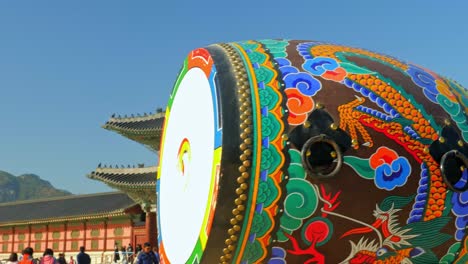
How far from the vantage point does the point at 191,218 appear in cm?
439

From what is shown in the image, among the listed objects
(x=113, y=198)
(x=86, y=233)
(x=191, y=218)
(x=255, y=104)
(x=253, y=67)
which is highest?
(x=113, y=198)

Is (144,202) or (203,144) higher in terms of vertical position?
(144,202)

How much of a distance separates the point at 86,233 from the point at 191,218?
25446 millimetres

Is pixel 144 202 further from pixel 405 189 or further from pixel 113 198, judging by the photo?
pixel 405 189

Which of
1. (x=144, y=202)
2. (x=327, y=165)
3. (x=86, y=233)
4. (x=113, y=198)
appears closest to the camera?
(x=327, y=165)

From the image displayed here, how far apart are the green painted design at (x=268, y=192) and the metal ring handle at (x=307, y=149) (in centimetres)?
24

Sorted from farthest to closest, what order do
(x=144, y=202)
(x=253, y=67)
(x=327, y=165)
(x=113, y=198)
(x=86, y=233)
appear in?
(x=113, y=198), (x=86, y=233), (x=144, y=202), (x=253, y=67), (x=327, y=165)

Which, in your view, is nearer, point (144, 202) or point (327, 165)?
point (327, 165)

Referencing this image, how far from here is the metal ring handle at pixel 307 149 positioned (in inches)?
152

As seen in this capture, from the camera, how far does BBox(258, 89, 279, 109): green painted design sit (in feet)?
13.0

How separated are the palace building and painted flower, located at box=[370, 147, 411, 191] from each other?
20.3 metres

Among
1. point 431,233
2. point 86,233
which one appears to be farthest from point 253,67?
point 86,233

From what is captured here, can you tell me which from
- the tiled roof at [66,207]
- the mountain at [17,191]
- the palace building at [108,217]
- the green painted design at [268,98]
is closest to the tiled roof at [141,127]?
the palace building at [108,217]

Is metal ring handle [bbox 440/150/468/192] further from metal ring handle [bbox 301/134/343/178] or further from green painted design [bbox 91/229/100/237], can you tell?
green painted design [bbox 91/229/100/237]
